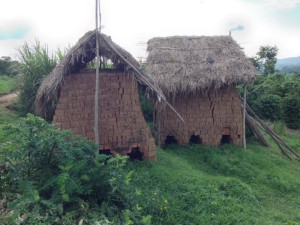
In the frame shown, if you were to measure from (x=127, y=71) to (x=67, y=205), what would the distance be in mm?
3569

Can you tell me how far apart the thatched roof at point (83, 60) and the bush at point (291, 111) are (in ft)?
32.9

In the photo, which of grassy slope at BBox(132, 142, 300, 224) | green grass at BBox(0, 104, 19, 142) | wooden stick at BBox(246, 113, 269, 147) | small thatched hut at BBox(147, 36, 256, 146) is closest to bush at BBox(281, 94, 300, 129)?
wooden stick at BBox(246, 113, 269, 147)

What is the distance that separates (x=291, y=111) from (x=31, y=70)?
36.9 ft

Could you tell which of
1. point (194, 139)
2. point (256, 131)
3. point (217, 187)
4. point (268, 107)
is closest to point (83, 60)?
point (217, 187)

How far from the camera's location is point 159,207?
5805mm

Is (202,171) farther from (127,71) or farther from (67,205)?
(67,205)

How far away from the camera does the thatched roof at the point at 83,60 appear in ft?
22.8

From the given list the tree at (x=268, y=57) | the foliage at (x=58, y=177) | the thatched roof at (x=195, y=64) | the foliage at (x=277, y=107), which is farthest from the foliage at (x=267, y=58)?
the foliage at (x=58, y=177)

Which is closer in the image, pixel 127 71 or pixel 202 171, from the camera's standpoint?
pixel 127 71

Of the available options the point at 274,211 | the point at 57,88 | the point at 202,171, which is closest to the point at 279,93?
the point at 202,171

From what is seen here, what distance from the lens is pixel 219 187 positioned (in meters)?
7.19

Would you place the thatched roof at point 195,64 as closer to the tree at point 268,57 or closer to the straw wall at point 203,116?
the straw wall at point 203,116

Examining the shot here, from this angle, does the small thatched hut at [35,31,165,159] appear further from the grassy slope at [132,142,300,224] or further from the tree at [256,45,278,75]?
the tree at [256,45,278,75]

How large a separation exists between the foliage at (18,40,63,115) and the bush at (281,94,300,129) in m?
10.3
